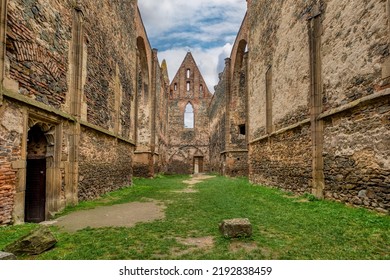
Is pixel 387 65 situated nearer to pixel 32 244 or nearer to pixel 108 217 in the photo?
pixel 108 217

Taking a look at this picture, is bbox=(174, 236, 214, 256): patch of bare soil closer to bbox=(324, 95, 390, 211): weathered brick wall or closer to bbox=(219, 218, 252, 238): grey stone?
bbox=(219, 218, 252, 238): grey stone

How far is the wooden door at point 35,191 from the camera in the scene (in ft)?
21.0

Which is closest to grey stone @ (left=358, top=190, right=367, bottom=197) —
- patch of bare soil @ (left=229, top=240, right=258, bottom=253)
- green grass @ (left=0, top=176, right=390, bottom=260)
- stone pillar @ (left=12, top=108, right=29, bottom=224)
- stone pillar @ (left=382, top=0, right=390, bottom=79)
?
green grass @ (left=0, top=176, right=390, bottom=260)

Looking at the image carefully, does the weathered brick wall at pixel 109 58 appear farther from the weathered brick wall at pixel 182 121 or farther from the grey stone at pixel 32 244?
the weathered brick wall at pixel 182 121

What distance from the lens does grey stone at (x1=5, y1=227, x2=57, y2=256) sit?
3.19m

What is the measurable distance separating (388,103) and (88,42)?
9.03 metres

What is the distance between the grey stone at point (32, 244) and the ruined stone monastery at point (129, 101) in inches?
69.1

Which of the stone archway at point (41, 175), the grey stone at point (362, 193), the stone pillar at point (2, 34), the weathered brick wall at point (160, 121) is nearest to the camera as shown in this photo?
the stone pillar at point (2, 34)

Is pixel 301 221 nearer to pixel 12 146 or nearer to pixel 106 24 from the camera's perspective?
pixel 12 146

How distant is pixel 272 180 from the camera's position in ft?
35.7

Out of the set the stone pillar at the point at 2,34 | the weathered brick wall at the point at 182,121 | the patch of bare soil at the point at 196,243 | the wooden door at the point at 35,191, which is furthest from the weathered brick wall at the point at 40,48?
the weathered brick wall at the point at 182,121

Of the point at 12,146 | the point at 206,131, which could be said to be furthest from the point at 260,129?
the point at 206,131

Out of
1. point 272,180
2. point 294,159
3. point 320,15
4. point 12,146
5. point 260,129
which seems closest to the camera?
point 12,146
